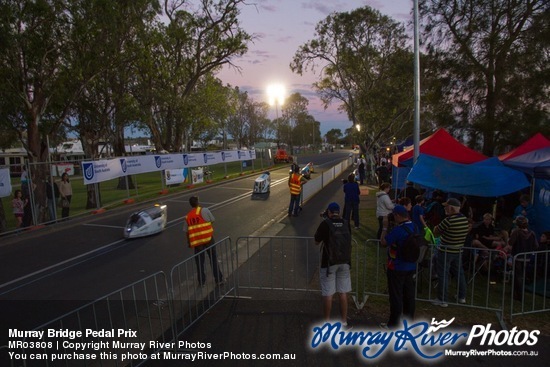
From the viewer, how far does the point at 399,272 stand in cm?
468

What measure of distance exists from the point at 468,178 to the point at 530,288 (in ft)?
10.9

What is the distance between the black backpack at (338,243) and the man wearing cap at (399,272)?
1.95ft

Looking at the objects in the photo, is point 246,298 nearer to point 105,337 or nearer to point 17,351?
point 105,337

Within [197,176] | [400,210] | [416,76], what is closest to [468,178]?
[416,76]

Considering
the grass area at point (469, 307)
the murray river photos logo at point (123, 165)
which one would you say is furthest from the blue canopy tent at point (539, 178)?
the murray river photos logo at point (123, 165)

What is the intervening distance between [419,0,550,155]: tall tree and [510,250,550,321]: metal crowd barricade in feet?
34.1

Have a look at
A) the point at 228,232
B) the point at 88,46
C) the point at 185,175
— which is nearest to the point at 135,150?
the point at 185,175

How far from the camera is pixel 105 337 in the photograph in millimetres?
4922

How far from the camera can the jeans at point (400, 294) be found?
15.5 ft

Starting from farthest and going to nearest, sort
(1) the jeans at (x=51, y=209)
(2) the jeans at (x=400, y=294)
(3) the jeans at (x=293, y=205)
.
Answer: (3) the jeans at (x=293, y=205), (1) the jeans at (x=51, y=209), (2) the jeans at (x=400, y=294)

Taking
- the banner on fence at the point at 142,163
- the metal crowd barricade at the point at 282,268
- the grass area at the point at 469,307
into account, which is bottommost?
the grass area at the point at 469,307

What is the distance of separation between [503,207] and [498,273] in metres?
4.43

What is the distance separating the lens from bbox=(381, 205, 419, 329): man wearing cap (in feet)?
15.2

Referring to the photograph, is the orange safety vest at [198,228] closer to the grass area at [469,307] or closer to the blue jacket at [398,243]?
the grass area at [469,307]
